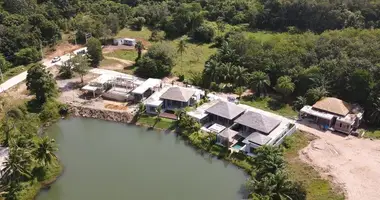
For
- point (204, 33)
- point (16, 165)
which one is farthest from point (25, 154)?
point (204, 33)

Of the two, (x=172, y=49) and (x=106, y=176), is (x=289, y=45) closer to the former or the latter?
(x=172, y=49)

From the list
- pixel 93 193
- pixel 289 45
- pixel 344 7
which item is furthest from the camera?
pixel 344 7

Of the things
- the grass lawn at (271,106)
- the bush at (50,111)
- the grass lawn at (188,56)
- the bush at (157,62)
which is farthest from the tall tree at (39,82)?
the grass lawn at (271,106)

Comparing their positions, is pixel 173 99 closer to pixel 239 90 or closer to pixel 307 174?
pixel 239 90

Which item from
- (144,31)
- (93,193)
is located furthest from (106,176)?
(144,31)

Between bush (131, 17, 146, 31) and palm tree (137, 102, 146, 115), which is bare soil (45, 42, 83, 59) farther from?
palm tree (137, 102, 146, 115)
